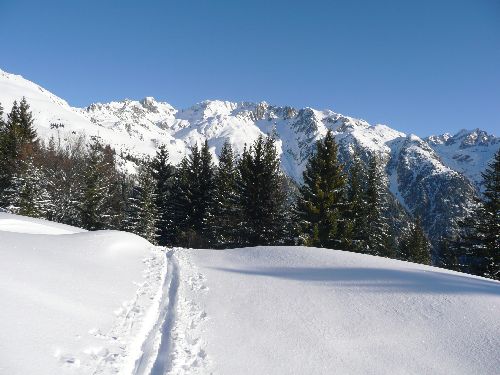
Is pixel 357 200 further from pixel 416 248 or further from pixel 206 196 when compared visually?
pixel 416 248

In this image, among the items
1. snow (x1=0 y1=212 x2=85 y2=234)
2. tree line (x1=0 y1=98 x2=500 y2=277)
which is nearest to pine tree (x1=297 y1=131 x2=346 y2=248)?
tree line (x1=0 y1=98 x2=500 y2=277)

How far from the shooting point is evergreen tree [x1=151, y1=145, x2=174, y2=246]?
38375 millimetres

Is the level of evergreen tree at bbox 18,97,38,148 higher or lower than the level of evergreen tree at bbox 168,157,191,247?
higher

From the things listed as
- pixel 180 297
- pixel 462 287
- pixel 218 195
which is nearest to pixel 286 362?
pixel 180 297

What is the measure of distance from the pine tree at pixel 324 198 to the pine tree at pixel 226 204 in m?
6.36

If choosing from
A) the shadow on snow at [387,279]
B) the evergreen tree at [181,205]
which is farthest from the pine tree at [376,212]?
the shadow on snow at [387,279]

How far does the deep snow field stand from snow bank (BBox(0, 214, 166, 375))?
0.03 metres

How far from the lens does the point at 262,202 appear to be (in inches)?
1143

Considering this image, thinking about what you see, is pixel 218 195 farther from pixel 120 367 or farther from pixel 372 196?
pixel 120 367

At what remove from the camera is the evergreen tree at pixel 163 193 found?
38375 mm

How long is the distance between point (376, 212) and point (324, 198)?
11389 mm

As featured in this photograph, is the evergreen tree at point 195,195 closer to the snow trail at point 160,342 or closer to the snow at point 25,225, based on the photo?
the snow at point 25,225

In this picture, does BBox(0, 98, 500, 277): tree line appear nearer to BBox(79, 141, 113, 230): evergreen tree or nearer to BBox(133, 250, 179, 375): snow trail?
BBox(79, 141, 113, 230): evergreen tree

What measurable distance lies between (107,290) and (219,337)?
418cm
